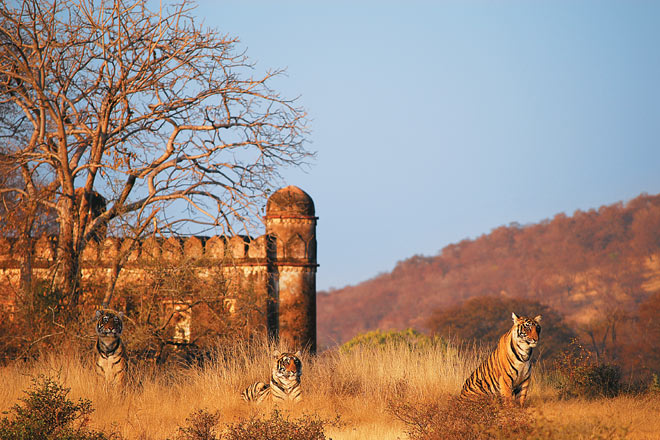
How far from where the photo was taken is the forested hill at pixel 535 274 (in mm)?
62594

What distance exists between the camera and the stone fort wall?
617 inches

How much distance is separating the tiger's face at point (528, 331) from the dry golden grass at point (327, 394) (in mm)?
835

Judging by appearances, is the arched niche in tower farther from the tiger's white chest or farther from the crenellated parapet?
the tiger's white chest

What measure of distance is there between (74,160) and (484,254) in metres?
64.5

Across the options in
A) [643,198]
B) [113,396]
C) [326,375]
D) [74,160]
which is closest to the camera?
[113,396]

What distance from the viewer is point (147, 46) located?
53.4 feet

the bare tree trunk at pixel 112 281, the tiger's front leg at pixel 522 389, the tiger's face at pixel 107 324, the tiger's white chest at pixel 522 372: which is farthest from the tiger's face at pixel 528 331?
the bare tree trunk at pixel 112 281

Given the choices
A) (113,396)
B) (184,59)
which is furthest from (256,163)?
(113,396)

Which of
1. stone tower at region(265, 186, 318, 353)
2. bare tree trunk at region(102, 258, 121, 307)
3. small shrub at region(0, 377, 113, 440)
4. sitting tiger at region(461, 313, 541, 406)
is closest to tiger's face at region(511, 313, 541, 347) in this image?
sitting tiger at region(461, 313, 541, 406)

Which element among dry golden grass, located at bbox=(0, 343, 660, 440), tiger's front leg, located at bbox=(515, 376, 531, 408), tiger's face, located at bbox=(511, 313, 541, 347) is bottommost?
dry golden grass, located at bbox=(0, 343, 660, 440)

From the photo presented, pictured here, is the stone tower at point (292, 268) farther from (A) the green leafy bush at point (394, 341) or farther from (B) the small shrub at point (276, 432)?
(B) the small shrub at point (276, 432)

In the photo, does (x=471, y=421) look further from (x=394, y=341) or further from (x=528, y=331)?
(x=394, y=341)

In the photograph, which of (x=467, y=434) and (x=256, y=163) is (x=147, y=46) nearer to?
(x=256, y=163)

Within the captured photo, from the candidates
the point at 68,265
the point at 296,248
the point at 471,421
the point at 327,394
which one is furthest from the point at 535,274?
the point at 471,421
